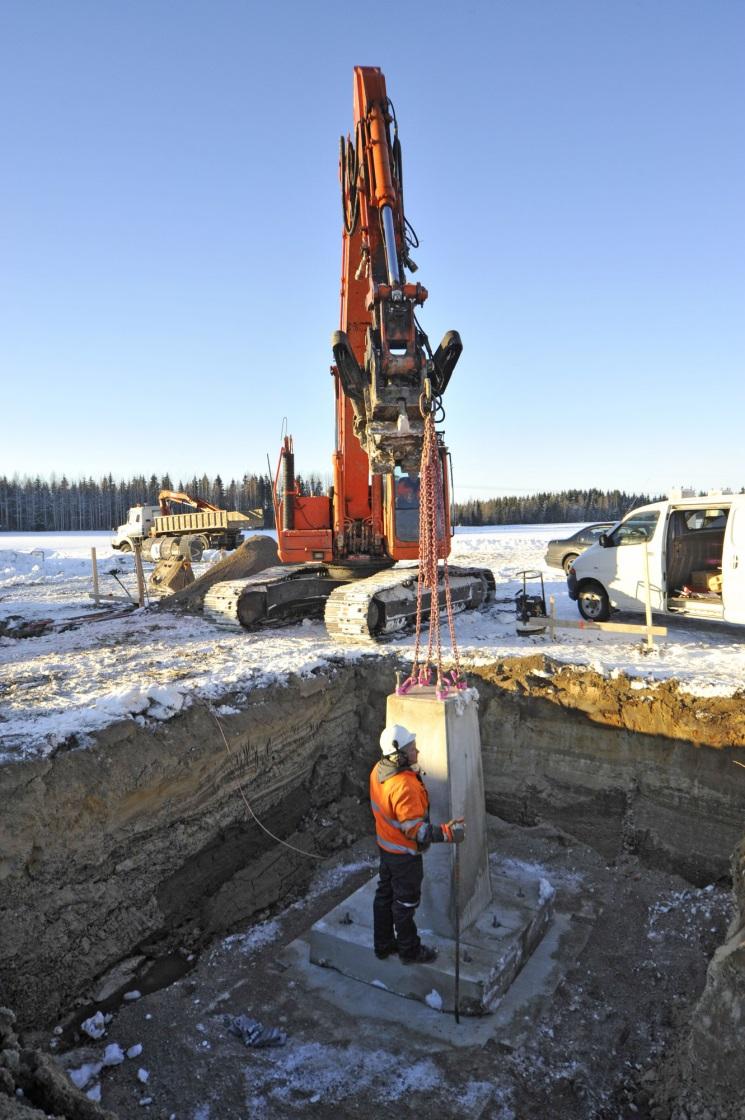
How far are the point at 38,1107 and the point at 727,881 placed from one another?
19.7 ft

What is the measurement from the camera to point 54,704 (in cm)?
695

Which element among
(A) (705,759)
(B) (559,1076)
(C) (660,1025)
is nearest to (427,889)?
(B) (559,1076)

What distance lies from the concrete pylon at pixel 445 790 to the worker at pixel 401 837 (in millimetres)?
191

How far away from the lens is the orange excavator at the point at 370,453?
7445 millimetres

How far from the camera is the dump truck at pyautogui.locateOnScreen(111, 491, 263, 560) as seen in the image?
1031 inches

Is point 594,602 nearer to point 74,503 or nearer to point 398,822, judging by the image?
point 398,822

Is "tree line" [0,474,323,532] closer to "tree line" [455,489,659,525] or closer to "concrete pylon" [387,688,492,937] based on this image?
"tree line" [455,489,659,525]

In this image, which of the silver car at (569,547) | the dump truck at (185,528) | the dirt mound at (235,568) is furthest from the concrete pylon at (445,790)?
the dump truck at (185,528)

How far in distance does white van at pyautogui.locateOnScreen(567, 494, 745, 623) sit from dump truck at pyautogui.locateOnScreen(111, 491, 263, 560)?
1651cm

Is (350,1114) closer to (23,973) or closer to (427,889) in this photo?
(427,889)

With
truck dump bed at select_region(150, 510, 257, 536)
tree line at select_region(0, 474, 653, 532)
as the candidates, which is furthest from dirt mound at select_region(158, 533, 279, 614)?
tree line at select_region(0, 474, 653, 532)

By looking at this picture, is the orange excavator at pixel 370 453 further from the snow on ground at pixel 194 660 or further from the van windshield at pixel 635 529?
the van windshield at pixel 635 529

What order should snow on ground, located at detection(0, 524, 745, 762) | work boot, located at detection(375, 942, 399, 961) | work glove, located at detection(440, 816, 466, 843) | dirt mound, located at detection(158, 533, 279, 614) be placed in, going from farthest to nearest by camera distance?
dirt mound, located at detection(158, 533, 279, 614) < snow on ground, located at detection(0, 524, 745, 762) < work boot, located at detection(375, 942, 399, 961) < work glove, located at detection(440, 816, 466, 843)

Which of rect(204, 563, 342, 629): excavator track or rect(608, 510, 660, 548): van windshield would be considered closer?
rect(608, 510, 660, 548): van windshield
